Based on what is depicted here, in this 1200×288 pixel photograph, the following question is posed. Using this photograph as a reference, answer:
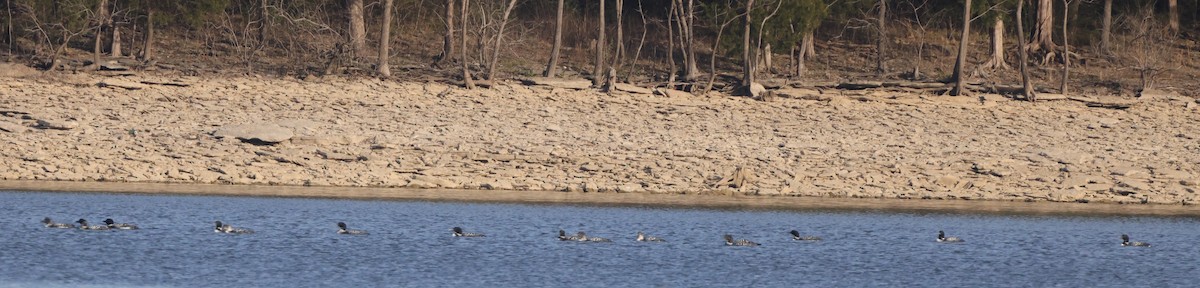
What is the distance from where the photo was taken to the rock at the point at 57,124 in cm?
2905

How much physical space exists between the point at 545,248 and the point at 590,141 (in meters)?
8.90

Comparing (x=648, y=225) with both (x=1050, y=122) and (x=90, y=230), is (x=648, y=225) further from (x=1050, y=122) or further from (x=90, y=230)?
(x=1050, y=122)

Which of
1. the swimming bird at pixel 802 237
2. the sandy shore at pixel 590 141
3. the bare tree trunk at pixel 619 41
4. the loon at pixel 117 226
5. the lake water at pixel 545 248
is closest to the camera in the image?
the lake water at pixel 545 248

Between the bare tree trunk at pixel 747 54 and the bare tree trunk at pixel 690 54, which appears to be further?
the bare tree trunk at pixel 690 54

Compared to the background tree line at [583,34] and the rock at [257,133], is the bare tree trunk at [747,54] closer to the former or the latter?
the background tree line at [583,34]

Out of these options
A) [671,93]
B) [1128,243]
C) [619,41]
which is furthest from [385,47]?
[1128,243]

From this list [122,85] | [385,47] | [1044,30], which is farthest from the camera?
[1044,30]

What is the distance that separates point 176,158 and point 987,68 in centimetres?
2033

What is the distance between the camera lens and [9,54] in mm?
37594

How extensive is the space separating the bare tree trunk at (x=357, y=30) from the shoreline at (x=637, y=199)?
10553mm

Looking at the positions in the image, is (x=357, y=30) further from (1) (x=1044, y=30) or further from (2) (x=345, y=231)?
(2) (x=345, y=231)

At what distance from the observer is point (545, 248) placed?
20859 millimetres

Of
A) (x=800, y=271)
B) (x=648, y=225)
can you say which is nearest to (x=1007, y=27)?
(x=648, y=225)

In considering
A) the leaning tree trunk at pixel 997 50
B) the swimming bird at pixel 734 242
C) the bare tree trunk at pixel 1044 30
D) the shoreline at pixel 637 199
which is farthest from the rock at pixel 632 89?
the swimming bird at pixel 734 242
